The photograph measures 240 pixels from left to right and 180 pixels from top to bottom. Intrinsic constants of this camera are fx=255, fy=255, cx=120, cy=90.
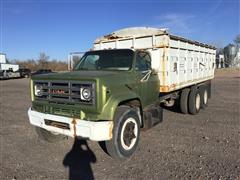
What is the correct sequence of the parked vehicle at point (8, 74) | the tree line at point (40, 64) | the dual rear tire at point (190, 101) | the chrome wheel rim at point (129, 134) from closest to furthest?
the chrome wheel rim at point (129, 134) → the dual rear tire at point (190, 101) → the parked vehicle at point (8, 74) → the tree line at point (40, 64)

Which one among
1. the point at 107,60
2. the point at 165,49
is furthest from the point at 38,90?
the point at 165,49

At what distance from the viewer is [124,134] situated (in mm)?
5254

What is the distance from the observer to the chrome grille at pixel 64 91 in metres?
4.73

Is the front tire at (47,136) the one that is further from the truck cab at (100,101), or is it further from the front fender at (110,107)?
the front fender at (110,107)

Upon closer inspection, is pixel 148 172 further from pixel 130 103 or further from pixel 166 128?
pixel 166 128

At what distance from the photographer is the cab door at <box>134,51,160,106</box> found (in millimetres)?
5950

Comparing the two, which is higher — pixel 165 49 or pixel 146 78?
pixel 165 49

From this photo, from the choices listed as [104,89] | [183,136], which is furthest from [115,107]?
[183,136]

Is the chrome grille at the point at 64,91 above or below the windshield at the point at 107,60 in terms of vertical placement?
below

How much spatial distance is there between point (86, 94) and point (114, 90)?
564 millimetres

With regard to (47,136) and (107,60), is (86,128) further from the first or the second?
(107,60)

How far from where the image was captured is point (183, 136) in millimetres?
6586

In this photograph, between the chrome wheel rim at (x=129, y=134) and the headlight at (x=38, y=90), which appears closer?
the chrome wheel rim at (x=129, y=134)

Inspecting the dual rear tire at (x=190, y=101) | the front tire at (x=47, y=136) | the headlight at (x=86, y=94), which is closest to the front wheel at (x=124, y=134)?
the headlight at (x=86, y=94)
